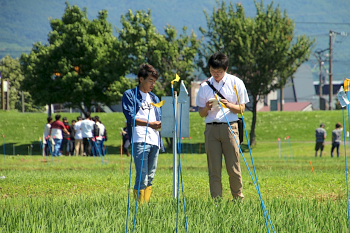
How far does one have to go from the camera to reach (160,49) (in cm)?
2319

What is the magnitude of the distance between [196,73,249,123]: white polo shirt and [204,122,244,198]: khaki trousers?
99 millimetres

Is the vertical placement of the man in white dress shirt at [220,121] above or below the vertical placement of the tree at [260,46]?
below

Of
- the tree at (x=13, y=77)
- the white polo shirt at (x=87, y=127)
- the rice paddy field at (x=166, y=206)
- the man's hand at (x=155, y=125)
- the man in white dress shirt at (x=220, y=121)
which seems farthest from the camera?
the tree at (x=13, y=77)

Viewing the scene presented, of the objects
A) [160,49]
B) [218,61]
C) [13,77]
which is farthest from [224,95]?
[13,77]

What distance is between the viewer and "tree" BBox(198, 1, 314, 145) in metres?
21.8

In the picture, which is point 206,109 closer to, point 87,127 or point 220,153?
point 220,153

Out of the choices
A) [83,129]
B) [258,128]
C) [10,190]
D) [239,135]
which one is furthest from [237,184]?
[258,128]

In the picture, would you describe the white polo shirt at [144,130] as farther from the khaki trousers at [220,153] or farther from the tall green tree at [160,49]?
the tall green tree at [160,49]

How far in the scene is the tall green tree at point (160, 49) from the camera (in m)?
22.9

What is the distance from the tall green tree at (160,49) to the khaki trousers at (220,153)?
17.3 meters

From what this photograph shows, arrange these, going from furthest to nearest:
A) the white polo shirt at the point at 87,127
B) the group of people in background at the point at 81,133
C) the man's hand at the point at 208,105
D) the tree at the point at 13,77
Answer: the tree at the point at 13,77 → the group of people in background at the point at 81,133 → the white polo shirt at the point at 87,127 → the man's hand at the point at 208,105

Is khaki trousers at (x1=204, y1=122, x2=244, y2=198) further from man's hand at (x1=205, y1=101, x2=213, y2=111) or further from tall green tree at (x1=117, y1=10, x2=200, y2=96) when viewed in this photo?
tall green tree at (x1=117, y1=10, x2=200, y2=96)

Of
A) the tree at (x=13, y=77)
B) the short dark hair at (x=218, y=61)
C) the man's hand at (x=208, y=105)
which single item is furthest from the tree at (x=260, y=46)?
the tree at (x=13, y=77)

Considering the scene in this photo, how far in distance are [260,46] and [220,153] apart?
1792 centimetres
